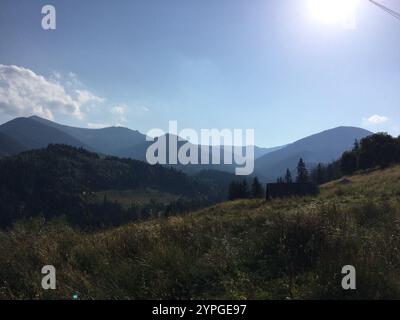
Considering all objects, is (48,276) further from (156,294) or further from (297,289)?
(297,289)

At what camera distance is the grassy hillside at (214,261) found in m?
4.66

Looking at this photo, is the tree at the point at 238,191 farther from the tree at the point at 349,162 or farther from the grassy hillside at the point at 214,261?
the grassy hillside at the point at 214,261

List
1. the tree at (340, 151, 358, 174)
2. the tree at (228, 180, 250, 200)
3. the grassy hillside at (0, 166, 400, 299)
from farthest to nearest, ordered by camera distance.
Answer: the tree at (228, 180, 250, 200) < the tree at (340, 151, 358, 174) < the grassy hillside at (0, 166, 400, 299)

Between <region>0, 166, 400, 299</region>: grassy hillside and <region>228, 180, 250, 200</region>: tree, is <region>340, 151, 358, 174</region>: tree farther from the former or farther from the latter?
<region>0, 166, 400, 299</region>: grassy hillside

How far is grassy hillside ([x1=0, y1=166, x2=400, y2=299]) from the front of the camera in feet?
15.3

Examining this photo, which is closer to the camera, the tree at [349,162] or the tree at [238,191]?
the tree at [349,162]

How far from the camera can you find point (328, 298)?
438 centimetres

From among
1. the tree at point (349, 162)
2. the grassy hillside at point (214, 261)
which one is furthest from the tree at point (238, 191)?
the grassy hillside at point (214, 261)

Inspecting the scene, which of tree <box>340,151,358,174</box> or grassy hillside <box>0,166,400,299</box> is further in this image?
tree <box>340,151,358,174</box>

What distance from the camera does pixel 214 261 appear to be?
534 centimetres

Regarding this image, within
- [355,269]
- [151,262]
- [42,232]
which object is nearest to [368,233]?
[355,269]

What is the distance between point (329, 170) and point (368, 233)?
113 metres

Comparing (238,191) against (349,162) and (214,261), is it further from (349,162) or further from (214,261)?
(214,261)

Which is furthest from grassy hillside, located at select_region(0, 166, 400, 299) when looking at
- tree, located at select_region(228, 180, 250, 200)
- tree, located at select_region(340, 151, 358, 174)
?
tree, located at select_region(228, 180, 250, 200)
